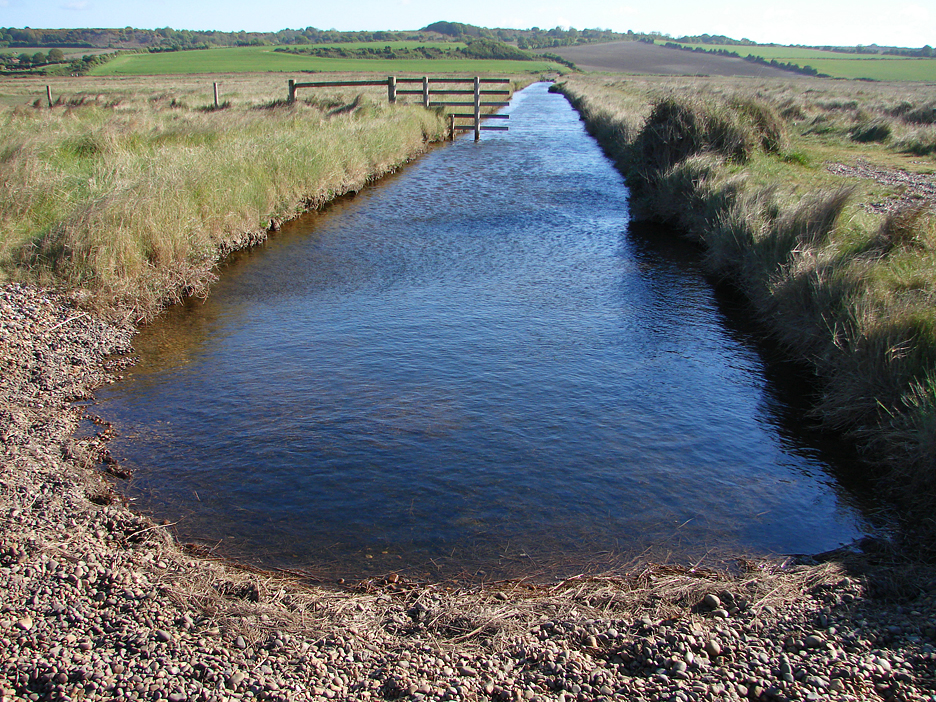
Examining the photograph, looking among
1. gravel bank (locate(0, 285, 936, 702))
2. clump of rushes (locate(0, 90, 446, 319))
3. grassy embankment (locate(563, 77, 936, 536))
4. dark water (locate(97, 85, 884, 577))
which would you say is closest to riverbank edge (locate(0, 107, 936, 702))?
gravel bank (locate(0, 285, 936, 702))

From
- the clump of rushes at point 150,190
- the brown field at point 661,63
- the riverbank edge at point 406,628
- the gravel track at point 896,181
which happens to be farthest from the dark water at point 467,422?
the brown field at point 661,63

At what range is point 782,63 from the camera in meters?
97.5

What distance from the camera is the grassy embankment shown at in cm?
566

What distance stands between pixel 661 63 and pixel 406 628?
108235 millimetres

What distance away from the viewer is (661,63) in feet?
326

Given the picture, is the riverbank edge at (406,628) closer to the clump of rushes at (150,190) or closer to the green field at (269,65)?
the clump of rushes at (150,190)

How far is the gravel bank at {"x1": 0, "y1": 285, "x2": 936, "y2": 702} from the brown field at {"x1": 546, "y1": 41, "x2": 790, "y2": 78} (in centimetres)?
8787

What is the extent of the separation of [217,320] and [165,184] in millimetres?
2809

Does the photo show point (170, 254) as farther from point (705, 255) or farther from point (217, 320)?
point (705, 255)

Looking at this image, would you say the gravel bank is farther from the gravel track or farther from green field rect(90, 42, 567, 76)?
green field rect(90, 42, 567, 76)

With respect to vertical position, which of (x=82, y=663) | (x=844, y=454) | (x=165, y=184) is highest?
(x=165, y=184)

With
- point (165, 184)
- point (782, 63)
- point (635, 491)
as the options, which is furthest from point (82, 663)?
point (782, 63)

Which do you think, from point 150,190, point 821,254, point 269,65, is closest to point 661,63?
point 269,65

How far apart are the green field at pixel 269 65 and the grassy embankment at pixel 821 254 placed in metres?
66.2
